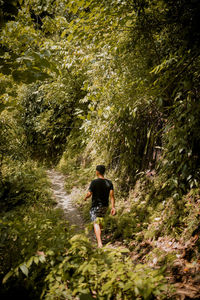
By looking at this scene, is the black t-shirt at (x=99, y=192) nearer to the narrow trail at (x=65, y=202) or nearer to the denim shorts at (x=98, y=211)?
the denim shorts at (x=98, y=211)

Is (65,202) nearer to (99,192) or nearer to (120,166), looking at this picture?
(120,166)

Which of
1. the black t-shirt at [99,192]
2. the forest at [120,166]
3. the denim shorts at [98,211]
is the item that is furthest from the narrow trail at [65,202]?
the black t-shirt at [99,192]

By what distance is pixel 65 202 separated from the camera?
22.4 feet

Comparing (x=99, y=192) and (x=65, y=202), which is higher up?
(x=99, y=192)

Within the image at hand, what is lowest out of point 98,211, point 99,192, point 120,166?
point 98,211

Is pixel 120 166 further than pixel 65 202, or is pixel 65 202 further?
pixel 65 202

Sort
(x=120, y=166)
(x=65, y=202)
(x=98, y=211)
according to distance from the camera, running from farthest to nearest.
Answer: (x=65, y=202), (x=120, y=166), (x=98, y=211)

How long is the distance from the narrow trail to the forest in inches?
2.7

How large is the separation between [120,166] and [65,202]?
98.5 inches

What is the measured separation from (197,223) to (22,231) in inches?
107

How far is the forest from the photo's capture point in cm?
194

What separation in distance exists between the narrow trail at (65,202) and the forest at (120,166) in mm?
68

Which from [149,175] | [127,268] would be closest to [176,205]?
[149,175]

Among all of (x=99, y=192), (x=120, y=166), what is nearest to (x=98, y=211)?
(x=99, y=192)
